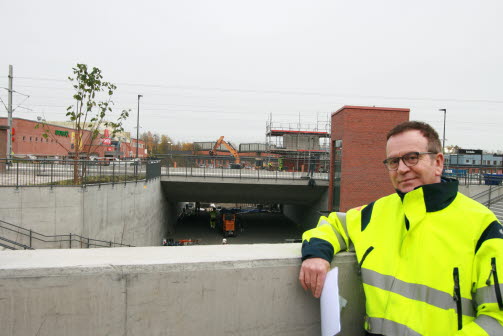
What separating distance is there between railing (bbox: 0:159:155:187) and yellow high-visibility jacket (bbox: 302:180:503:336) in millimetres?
12911

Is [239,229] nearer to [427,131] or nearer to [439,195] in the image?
[427,131]

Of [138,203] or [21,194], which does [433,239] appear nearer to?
[21,194]

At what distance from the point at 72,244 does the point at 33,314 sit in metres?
11.8

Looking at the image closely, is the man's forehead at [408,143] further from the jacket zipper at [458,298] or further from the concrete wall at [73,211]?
the concrete wall at [73,211]

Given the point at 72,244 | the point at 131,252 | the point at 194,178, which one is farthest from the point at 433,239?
the point at 194,178

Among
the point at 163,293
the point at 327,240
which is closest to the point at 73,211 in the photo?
the point at 163,293

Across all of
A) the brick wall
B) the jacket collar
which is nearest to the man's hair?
the jacket collar

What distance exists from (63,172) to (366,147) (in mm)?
16948

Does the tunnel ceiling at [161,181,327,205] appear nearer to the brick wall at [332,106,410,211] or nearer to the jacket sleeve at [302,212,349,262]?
the brick wall at [332,106,410,211]

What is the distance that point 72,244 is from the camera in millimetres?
12125

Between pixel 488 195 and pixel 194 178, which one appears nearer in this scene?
pixel 488 195

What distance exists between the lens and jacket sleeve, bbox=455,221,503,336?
1465mm

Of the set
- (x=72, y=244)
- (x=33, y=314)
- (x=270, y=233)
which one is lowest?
(x=270, y=233)

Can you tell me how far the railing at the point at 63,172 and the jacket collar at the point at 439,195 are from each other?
13170 mm
